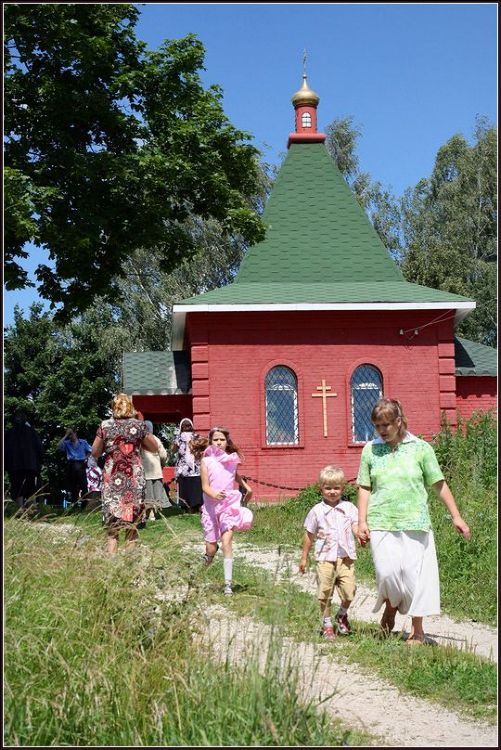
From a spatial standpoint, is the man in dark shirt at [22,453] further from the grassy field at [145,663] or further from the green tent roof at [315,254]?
the grassy field at [145,663]

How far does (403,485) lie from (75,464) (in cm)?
1374

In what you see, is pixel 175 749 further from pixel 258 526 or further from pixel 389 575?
pixel 258 526

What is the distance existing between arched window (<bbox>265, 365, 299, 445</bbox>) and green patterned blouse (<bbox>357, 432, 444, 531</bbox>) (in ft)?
47.3

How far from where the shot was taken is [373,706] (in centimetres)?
592

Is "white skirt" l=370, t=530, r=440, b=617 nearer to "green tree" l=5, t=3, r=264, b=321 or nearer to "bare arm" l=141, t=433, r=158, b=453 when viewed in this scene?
"bare arm" l=141, t=433, r=158, b=453

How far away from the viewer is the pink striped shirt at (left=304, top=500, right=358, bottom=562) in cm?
805

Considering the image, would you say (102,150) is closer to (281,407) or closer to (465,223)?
(281,407)

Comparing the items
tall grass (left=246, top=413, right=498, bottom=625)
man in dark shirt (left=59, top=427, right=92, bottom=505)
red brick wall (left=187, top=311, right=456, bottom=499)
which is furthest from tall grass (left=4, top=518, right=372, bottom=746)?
red brick wall (left=187, top=311, right=456, bottom=499)

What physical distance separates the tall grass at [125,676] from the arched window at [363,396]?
16433mm

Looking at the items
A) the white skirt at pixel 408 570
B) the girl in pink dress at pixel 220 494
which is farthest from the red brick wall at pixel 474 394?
the white skirt at pixel 408 570

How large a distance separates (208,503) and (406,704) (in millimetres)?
4071

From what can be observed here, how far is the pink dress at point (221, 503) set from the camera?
9.73 m

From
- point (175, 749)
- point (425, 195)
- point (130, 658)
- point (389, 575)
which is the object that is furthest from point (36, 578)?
point (425, 195)

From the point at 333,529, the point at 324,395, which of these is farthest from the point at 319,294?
the point at 333,529
